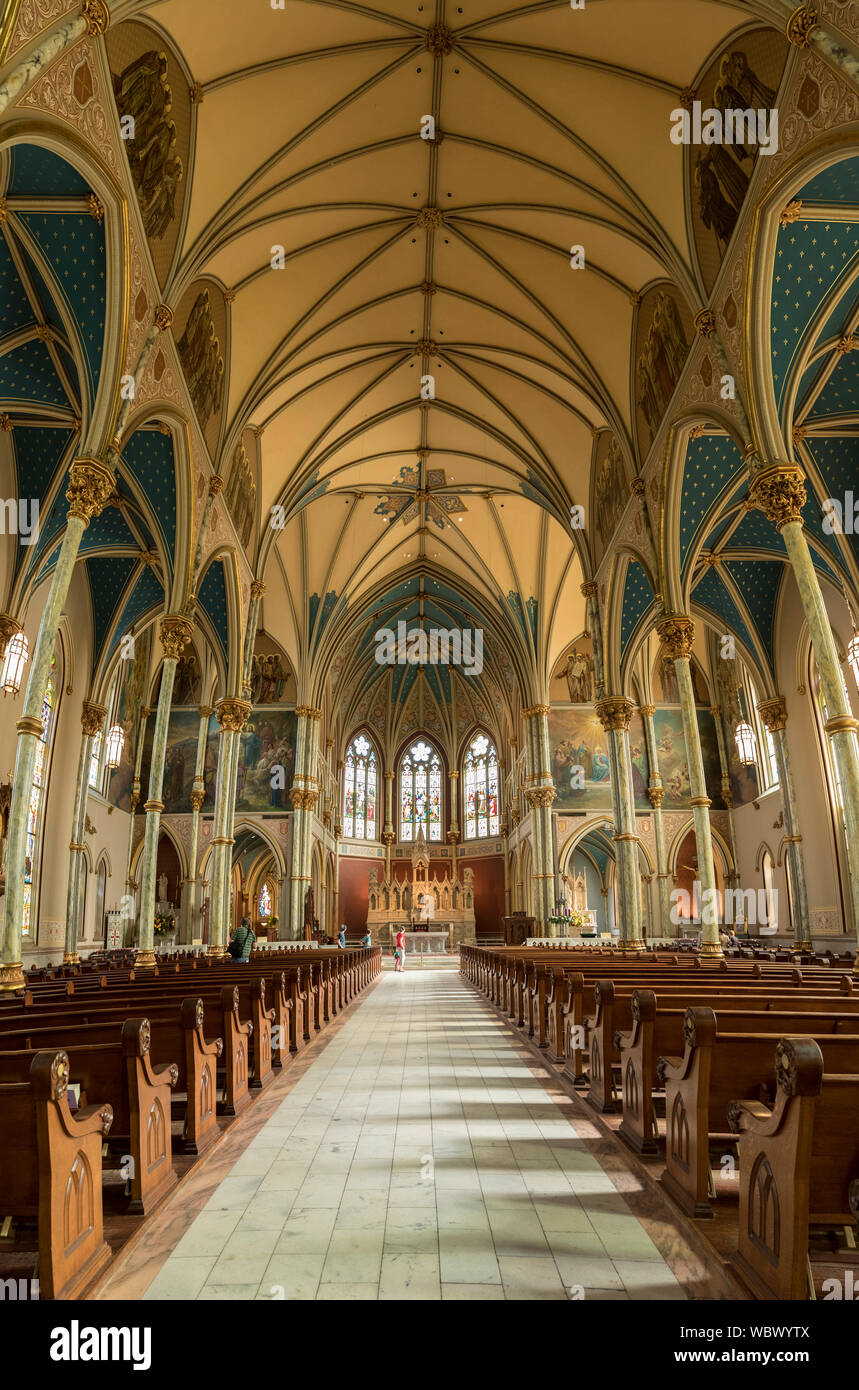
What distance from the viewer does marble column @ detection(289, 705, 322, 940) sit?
102ft

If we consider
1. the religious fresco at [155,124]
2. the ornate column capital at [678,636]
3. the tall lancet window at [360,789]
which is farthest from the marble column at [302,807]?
the religious fresco at [155,124]

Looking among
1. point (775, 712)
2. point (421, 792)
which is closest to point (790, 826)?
point (775, 712)

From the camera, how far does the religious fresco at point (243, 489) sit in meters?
20.3

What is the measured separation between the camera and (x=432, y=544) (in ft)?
111

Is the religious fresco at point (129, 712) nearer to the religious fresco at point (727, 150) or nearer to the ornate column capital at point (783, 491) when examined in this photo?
the religious fresco at point (727, 150)

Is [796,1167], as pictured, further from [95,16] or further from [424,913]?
[424,913]

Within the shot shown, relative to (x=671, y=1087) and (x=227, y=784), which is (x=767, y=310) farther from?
(x=227, y=784)

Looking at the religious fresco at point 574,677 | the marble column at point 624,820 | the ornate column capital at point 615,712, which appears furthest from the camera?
the religious fresco at point 574,677

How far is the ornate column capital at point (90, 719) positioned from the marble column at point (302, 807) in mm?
10145

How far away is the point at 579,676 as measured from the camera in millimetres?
34625

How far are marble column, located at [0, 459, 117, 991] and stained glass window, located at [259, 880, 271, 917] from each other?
37751mm

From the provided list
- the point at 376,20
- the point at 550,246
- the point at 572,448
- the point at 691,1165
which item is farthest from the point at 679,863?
the point at 691,1165

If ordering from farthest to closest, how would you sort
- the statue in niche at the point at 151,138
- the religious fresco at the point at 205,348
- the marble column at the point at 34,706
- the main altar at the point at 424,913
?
the main altar at the point at 424,913
the religious fresco at the point at 205,348
the statue in niche at the point at 151,138
the marble column at the point at 34,706
